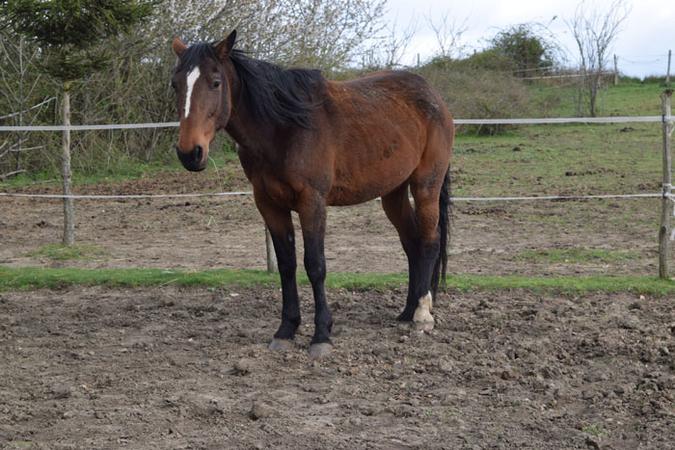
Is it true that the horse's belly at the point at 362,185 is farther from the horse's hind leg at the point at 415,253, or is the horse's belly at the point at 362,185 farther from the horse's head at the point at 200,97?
the horse's head at the point at 200,97

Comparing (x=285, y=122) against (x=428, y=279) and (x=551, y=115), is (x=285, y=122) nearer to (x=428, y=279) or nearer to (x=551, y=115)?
(x=428, y=279)

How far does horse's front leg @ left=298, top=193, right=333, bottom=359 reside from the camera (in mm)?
5008

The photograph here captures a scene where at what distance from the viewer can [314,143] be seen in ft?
16.6

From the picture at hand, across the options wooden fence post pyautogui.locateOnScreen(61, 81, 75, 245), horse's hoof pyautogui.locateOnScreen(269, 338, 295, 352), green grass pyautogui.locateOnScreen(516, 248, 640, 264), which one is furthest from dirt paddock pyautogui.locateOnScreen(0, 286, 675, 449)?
wooden fence post pyautogui.locateOnScreen(61, 81, 75, 245)

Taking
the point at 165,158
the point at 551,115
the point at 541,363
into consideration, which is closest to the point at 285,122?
the point at 541,363

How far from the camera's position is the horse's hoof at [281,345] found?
5.13m

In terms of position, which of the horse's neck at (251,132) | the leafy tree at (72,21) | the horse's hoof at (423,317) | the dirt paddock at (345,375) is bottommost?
the dirt paddock at (345,375)

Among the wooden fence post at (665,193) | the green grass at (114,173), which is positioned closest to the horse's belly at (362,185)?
the wooden fence post at (665,193)

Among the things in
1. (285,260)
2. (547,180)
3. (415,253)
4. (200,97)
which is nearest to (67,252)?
(285,260)

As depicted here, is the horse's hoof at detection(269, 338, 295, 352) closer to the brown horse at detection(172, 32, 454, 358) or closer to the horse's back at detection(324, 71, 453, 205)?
the brown horse at detection(172, 32, 454, 358)

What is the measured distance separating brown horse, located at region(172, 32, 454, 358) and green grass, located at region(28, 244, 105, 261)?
4.19m

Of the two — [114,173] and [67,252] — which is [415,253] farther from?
[114,173]

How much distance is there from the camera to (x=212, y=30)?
48.6 ft

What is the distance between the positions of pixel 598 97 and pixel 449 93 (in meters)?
5.72
